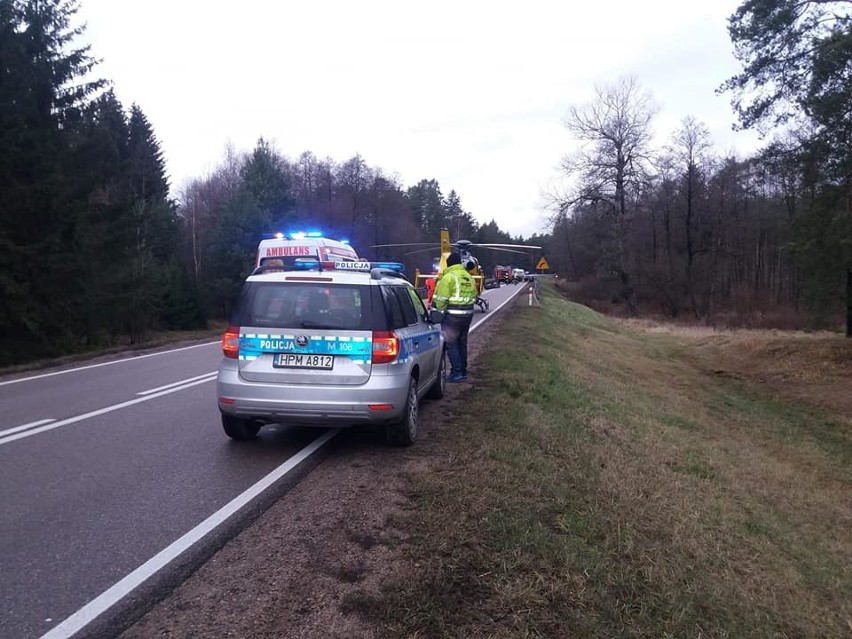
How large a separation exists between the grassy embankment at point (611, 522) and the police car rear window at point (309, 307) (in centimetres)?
155

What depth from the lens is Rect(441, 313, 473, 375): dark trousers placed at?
32.2 feet

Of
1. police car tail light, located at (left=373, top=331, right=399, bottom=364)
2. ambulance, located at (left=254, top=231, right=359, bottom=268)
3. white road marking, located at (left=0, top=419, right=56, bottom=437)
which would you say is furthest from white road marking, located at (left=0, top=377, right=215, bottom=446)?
ambulance, located at (left=254, top=231, right=359, bottom=268)

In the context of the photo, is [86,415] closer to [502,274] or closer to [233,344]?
[233,344]

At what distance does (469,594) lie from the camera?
11.9 feet

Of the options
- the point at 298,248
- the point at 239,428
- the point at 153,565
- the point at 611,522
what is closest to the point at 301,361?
the point at 239,428

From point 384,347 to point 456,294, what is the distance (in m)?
3.86

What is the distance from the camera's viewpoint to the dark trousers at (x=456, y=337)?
9.82 meters

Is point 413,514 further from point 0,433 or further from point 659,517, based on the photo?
point 0,433

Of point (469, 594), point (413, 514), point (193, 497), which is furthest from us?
point (193, 497)

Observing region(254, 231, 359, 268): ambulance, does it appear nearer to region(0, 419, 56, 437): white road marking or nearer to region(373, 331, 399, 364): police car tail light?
region(0, 419, 56, 437): white road marking

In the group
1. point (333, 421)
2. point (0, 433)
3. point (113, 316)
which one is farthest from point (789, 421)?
point (113, 316)

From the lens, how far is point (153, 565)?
3.85 metres

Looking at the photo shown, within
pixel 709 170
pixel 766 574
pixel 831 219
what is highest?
pixel 709 170

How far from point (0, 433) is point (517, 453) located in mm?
5669
